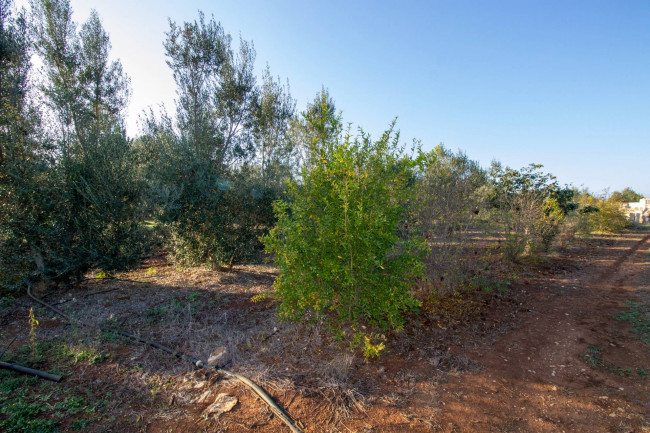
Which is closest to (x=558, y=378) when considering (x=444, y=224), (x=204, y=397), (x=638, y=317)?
(x=444, y=224)

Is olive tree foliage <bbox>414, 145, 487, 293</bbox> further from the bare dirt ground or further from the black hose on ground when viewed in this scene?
the black hose on ground

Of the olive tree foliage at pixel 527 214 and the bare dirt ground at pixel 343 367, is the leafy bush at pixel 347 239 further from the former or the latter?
the olive tree foliage at pixel 527 214

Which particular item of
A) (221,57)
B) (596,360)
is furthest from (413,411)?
(221,57)

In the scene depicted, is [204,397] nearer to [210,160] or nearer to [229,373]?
[229,373]

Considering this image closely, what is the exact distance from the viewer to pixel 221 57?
1011 cm

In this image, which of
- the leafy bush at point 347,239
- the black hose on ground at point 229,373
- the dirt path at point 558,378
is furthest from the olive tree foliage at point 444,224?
the black hose on ground at point 229,373

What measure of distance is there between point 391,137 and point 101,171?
21.2 feet

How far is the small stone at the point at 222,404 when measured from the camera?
9.73ft

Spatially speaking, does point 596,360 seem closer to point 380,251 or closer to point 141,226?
point 380,251

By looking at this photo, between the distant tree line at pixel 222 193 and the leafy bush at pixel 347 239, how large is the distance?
2 cm

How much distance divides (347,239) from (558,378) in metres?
3.12

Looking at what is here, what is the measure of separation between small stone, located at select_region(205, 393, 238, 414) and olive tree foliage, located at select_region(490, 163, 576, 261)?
8201 millimetres

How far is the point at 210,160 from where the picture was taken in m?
8.43

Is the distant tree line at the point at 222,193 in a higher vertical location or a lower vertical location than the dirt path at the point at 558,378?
higher
